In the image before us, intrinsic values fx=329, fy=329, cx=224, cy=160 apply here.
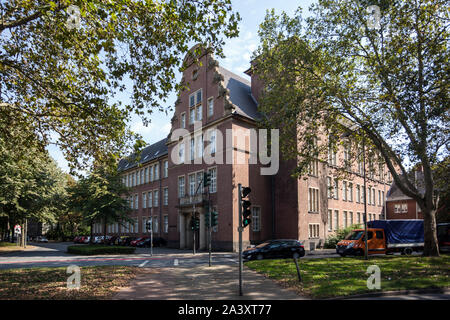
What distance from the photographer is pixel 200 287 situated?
11.2 meters

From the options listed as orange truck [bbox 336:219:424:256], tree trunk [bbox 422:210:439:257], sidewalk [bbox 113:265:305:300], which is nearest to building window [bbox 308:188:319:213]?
orange truck [bbox 336:219:424:256]

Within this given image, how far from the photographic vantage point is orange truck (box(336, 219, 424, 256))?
23267 mm

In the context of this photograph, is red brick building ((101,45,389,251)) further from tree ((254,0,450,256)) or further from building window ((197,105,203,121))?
tree ((254,0,450,256))

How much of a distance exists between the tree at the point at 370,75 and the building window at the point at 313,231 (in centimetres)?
1337

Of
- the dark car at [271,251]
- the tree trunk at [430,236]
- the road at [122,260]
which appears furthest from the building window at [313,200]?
the tree trunk at [430,236]

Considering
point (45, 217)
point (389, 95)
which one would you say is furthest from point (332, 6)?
point (45, 217)

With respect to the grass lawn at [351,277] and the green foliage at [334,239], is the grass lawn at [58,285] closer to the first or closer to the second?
the grass lawn at [351,277]

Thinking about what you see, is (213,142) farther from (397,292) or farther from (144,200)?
(397,292)

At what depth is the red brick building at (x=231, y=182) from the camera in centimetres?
3080

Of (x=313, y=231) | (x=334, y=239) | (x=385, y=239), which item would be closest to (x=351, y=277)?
(x=385, y=239)

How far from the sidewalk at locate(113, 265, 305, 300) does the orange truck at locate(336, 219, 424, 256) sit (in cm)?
1172

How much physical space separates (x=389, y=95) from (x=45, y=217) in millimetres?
39387
